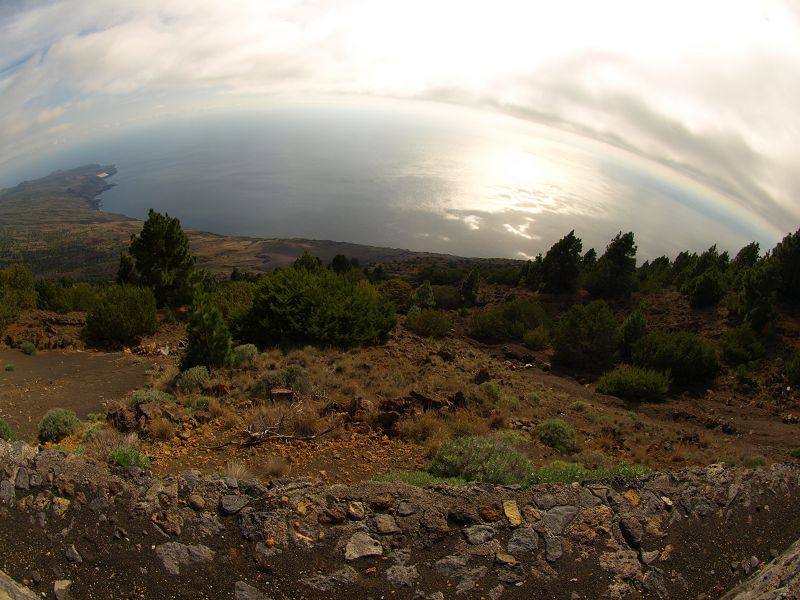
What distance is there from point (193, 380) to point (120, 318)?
27.5ft

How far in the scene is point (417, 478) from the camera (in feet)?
18.9

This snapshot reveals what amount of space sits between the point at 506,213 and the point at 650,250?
50.2 m

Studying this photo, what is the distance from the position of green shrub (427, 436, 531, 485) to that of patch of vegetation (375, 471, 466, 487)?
0.62 feet

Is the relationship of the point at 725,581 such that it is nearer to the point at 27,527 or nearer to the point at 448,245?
the point at 27,527

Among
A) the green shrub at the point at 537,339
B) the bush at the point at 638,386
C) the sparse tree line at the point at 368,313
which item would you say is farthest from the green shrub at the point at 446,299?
the bush at the point at 638,386

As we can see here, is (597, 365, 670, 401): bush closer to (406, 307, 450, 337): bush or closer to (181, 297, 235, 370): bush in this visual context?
(406, 307, 450, 337): bush

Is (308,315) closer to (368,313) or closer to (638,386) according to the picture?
(368,313)

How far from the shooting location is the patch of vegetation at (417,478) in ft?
18.2

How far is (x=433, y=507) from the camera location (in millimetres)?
4598

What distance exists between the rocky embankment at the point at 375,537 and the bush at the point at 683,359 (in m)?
12.7

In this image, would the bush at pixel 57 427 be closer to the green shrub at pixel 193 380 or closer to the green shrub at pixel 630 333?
the green shrub at pixel 193 380

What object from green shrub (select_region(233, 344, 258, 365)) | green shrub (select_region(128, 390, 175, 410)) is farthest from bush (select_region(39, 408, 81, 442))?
green shrub (select_region(233, 344, 258, 365))

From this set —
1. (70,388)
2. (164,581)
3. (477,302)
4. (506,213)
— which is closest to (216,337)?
(70,388)

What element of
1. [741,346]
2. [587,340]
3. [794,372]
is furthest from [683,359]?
[587,340]
